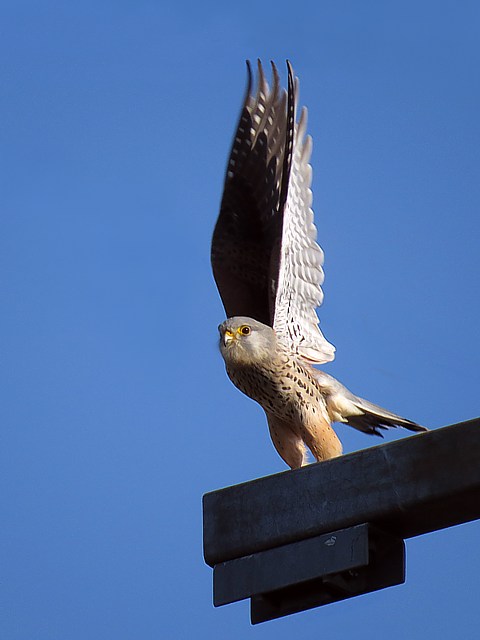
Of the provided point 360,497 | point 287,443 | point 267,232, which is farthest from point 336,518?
point 267,232

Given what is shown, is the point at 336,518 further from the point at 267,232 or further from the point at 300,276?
the point at 267,232

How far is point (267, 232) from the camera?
7844mm

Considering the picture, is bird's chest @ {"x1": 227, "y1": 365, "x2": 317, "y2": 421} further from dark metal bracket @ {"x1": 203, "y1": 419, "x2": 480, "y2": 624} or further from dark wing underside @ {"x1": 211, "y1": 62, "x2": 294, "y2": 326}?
dark metal bracket @ {"x1": 203, "y1": 419, "x2": 480, "y2": 624}

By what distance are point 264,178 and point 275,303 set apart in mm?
852

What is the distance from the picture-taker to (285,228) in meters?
7.52

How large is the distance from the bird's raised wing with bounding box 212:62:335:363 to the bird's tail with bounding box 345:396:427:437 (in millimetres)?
361

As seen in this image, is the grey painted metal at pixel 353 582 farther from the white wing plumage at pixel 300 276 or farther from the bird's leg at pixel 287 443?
the white wing plumage at pixel 300 276

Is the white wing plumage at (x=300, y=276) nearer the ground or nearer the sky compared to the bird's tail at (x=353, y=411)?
nearer the sky

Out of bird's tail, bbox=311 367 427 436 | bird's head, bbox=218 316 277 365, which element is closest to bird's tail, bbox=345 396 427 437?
bird's tail, bbox=311 367 427 436

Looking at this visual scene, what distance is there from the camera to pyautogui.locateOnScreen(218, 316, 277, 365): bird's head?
7.06 m

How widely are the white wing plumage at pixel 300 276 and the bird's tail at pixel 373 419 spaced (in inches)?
13.8

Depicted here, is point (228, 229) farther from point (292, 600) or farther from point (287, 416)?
point (292, 600)

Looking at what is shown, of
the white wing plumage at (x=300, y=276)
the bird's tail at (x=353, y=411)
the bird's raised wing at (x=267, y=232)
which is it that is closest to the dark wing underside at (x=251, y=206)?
the bird's raised wing at (x=267, y=232)

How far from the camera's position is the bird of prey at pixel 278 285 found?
7141 millimetres
